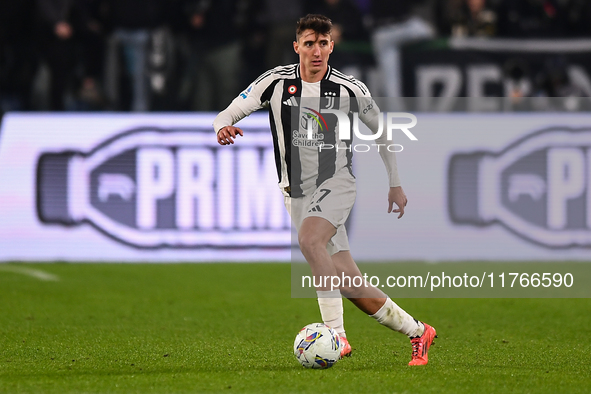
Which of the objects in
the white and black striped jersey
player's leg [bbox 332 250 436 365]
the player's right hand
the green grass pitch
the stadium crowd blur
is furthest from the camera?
the stadium crowd blur

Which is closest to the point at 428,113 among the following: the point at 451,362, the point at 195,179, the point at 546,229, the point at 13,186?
the point at 546,229

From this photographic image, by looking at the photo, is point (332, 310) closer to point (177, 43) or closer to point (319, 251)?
point (319, 251)

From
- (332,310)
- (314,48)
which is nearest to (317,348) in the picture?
(332,310)

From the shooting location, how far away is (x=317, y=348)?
17.3ft

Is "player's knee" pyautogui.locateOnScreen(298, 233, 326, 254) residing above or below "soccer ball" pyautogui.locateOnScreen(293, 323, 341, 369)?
above

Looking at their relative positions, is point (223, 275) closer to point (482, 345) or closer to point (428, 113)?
point (428, 113)

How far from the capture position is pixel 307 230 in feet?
17.5

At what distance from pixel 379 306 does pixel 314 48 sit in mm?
1516

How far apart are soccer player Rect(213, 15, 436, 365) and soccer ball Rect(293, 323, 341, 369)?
0.32 ft

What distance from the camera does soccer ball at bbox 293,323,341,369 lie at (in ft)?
17.3

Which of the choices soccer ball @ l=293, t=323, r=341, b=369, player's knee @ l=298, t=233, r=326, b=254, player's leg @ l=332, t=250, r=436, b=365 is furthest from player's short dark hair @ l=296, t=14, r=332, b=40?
soccer ball @ l=293, t=323, r=341, b=369

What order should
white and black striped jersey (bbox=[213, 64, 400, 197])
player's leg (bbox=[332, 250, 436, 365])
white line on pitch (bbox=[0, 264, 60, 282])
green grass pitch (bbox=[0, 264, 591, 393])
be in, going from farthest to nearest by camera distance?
1. white line on pitch (bbox=[0, 264, 60, 282])
2. white and black striped jersey (bbox=[213, 64, 400, 197])
3. player's leg (bbox=[332, 250, 436, 365])
4. green grass pitch (bbox=[0, 264, 591, 393])

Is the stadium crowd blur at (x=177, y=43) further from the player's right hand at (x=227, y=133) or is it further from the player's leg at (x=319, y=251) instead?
the player's right hand at (x=227, y=133)

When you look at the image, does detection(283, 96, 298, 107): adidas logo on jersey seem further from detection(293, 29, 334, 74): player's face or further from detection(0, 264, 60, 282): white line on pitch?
detection(0, 264, 60, 282): white line on pitch
